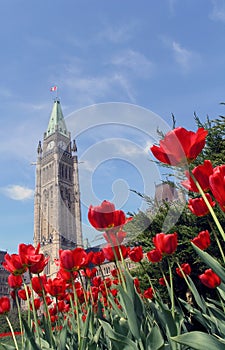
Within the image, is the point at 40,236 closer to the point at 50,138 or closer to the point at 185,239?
the point at 50,138

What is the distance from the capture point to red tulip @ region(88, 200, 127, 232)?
1.53 m

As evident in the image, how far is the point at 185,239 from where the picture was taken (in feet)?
20.1

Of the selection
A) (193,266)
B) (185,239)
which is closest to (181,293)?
(193,266)

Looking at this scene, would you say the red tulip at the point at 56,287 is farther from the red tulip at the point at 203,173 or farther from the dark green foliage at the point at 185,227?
the dark green foliage at the point at 185,227

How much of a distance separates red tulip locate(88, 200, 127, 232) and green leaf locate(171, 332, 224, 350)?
2.51ft

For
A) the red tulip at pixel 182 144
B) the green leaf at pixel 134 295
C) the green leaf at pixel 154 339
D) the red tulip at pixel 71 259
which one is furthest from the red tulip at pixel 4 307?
the red tulip at pixel 182 144

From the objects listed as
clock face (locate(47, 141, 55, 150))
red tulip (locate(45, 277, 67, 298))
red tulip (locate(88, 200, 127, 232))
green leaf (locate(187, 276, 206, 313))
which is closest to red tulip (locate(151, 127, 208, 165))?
red tulip (locate(88, 200, 127, 232))

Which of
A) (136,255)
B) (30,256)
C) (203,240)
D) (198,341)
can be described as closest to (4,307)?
(30,256)

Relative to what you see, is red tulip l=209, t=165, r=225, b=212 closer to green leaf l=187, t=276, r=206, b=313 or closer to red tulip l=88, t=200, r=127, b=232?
red tulip l=88, t=200, r=127, b=232

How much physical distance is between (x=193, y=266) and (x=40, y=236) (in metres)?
57.2

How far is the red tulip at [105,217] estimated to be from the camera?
1534mm

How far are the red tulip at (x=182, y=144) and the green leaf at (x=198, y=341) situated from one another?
65cm

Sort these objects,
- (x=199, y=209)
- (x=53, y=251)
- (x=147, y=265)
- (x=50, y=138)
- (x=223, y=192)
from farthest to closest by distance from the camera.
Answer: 1. (x=50, y=138)
2. (x=53, y=251)
3. (x=147, y=265)
4. (x=199, y=209)
5. (x=223, y=192)

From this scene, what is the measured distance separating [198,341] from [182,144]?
736 millimetres
